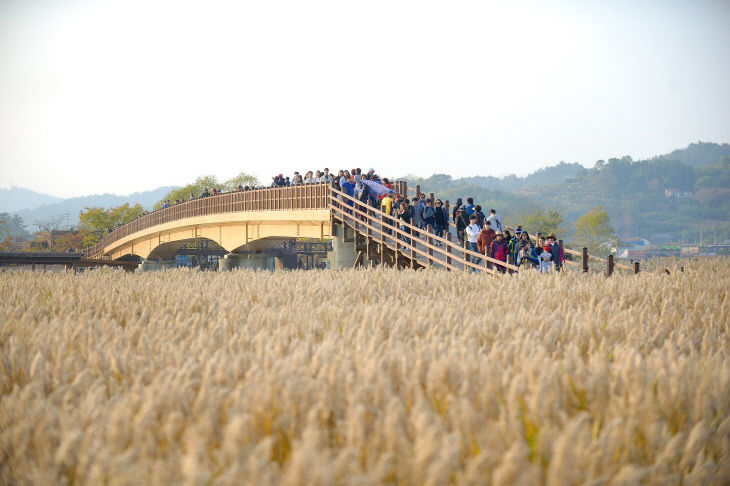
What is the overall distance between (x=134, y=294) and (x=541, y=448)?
6.31 meters

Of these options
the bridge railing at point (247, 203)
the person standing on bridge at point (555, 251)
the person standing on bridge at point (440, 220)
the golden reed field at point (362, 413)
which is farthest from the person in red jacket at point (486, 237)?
the bridge railing at point (247, 203)

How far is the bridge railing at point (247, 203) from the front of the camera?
89.5ft

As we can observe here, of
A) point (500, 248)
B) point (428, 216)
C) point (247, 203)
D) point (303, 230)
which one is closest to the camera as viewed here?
point (500, 248)

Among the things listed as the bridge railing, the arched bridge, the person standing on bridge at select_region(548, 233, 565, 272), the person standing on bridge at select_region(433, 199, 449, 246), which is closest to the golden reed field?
the arched bridge

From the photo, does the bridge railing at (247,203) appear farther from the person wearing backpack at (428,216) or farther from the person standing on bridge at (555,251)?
the person standing on bridge at (555,251)

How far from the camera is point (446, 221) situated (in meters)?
20.7

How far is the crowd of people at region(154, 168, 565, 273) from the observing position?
1504 centimetres

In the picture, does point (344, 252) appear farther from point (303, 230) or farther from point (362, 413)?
point (362, 413)

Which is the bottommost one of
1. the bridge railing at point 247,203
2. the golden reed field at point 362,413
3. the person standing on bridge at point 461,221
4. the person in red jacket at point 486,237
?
the golden reed field at point 362,413

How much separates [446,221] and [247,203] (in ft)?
56.1

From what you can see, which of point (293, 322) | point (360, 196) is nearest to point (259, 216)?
point (360, 196)

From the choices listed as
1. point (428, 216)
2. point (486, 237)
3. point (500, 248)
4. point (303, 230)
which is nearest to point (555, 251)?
point (500, 248)

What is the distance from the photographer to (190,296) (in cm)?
700

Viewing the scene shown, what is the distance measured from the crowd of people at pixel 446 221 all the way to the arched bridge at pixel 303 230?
0.35 meters
